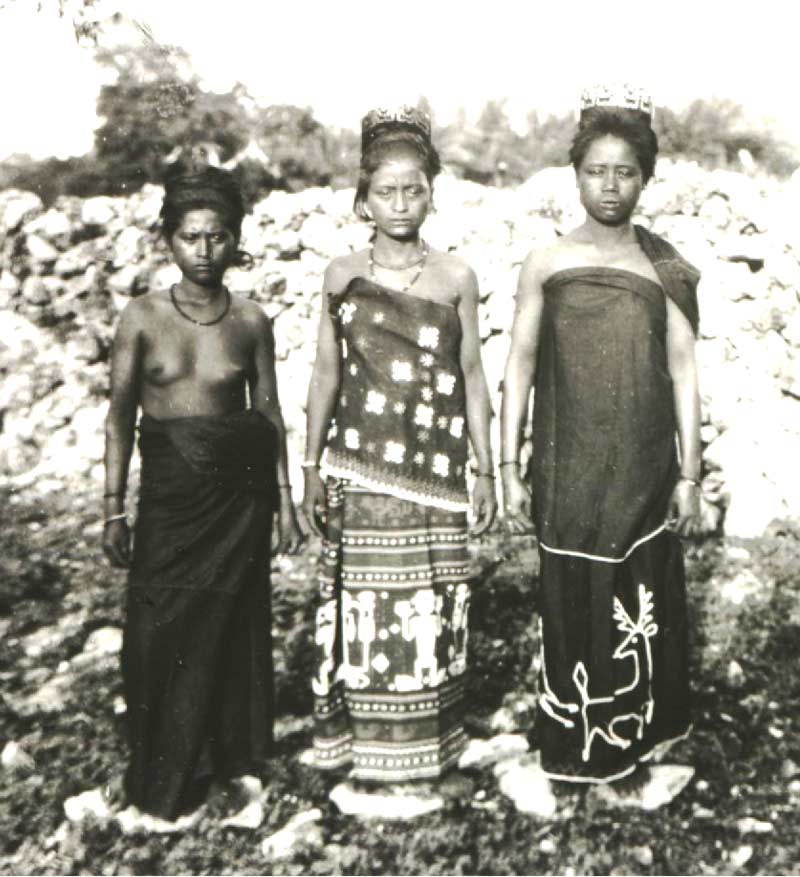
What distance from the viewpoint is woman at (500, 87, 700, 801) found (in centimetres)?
284

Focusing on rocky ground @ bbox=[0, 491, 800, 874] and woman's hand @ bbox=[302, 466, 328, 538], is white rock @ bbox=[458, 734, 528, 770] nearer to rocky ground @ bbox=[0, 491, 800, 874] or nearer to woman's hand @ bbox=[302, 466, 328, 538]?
rocky ground @ bbox=[0, 491, 800, 874]

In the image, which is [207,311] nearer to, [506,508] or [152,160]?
[506,508]

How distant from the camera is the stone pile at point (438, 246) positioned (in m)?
5.49

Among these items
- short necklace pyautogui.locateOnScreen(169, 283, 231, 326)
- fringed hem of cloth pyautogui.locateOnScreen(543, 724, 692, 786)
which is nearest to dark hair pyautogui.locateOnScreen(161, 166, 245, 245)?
short necklace pyautogui.locateOnScreen(169, 283, 231, 326)

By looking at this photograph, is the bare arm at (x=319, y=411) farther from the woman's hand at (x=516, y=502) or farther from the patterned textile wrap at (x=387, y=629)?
the woman's hand at (x=516, y=502)

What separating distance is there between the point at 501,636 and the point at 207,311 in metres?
2.11

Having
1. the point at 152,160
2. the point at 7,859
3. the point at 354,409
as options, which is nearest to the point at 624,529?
the point at 354,409

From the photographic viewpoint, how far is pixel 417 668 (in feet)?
9.98

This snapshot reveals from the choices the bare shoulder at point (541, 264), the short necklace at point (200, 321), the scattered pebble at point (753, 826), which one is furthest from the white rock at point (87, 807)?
the bare shoulder at point (541, 264)

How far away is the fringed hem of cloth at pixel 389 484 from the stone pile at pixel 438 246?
2810 millimetres

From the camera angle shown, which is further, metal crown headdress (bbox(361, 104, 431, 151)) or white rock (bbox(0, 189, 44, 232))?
white rock (bbox(0, 189, 44, 232))

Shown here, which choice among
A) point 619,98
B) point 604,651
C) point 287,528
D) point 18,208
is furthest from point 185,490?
point 18,208

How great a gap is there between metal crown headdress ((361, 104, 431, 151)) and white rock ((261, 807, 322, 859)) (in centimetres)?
207

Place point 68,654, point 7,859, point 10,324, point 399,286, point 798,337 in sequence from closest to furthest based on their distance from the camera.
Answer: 1. point 7,859
2. point 399,286
3. point 68,654
4. point 798,337
5. point 10,324
